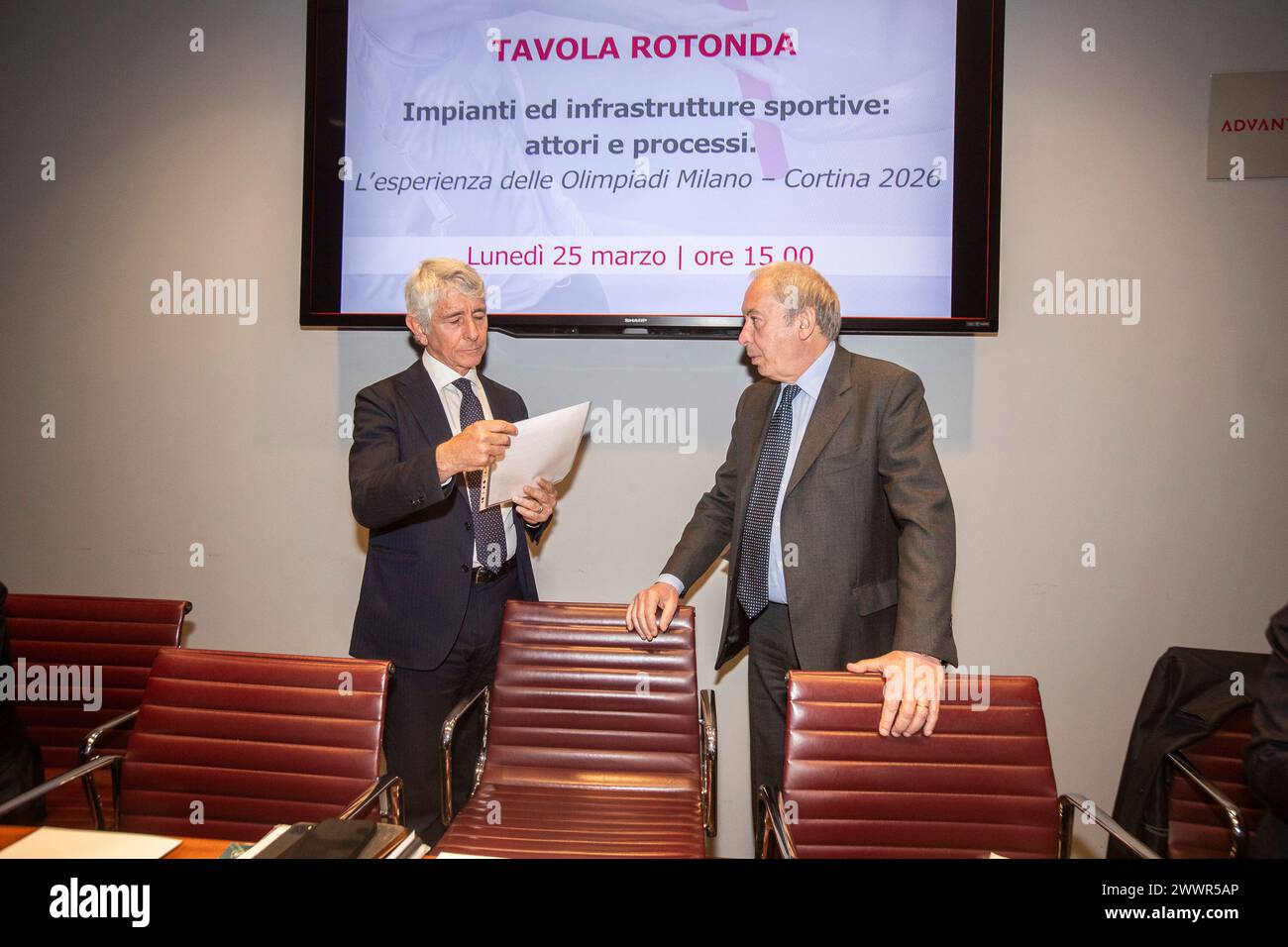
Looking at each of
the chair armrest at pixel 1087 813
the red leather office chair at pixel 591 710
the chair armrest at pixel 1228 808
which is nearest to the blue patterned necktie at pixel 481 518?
the red leather office chair at pixel 591 710

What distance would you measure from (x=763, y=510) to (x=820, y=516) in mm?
170

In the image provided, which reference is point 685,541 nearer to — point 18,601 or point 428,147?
point 428,147

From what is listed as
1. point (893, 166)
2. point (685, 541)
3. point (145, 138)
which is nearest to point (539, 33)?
point (893, 166)

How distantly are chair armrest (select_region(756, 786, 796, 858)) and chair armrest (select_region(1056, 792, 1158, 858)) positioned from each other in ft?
1.77

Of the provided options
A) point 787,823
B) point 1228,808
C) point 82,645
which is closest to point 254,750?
point 82,645

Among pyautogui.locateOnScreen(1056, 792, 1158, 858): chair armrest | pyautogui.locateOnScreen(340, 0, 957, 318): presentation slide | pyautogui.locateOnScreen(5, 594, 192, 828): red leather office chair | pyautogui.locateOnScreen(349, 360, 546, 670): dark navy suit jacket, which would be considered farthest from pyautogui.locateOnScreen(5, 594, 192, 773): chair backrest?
pyautogui.locateOnScreen(1056, 792, 1158, 858): chair armrest

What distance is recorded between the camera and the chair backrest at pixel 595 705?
6.37ft

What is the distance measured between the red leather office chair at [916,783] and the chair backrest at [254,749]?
2.94 feet

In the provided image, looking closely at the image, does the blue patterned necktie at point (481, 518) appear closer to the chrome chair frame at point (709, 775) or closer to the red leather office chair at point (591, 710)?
the red leather office chair at point (591, 710)

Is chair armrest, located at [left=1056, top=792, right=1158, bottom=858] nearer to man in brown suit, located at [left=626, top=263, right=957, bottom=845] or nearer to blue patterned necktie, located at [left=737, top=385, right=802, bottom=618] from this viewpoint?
man in brown suit, located at [left=626, top=263, right=957, bottom=845]

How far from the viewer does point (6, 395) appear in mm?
2910

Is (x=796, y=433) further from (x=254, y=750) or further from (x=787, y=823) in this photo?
(x=254, y=750)

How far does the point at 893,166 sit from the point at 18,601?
3.07m

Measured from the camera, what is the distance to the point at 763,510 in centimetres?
198
